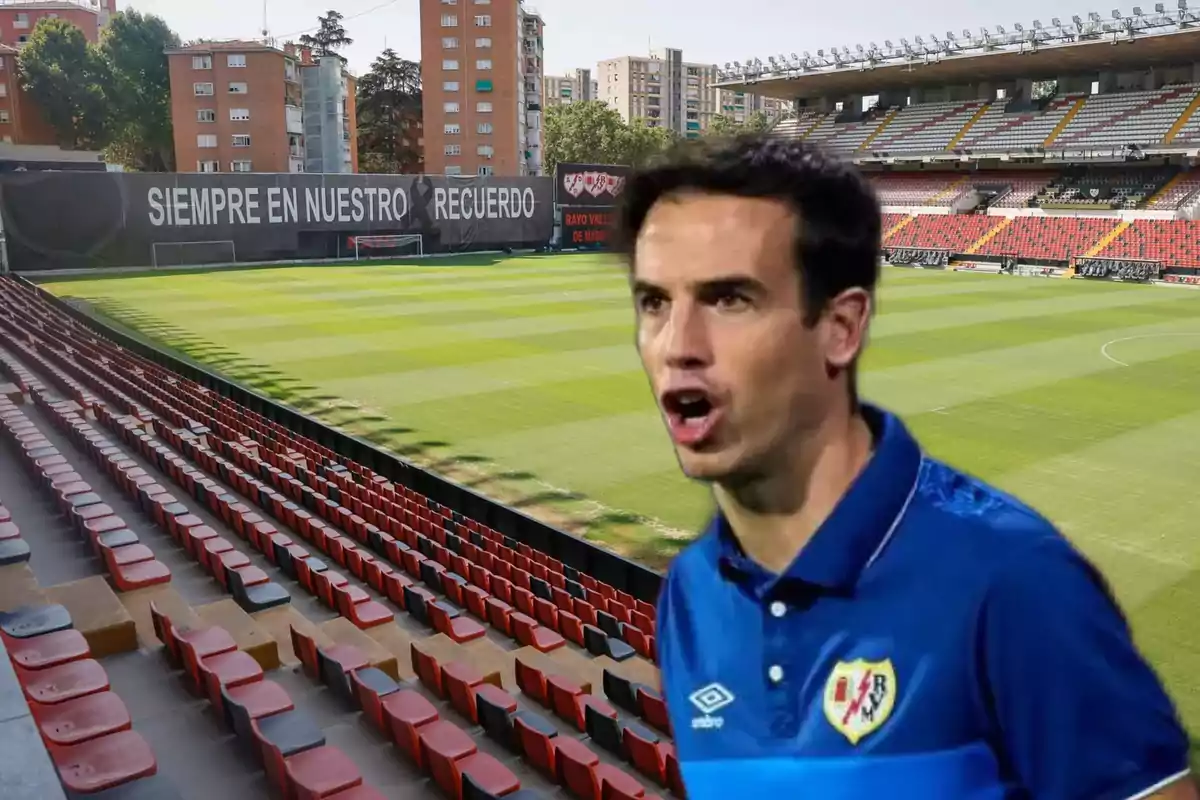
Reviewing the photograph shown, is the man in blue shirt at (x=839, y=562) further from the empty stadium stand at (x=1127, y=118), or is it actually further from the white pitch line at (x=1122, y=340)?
the empty stadium stand at (x=1127, y=118)

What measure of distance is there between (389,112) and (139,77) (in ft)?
54.7

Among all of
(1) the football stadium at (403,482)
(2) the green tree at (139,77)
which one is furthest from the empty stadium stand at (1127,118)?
(2) the green tree at (139,77)

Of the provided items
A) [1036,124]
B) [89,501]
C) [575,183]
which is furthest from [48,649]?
[1036,124]

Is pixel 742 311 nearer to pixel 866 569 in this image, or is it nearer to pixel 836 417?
pixel 836 417

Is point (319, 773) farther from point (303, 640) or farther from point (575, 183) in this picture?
point (575, 183)

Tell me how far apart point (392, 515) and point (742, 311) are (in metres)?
8.50

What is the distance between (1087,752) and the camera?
1170 mm

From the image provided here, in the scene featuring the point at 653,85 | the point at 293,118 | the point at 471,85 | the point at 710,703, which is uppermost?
the point at 653,85

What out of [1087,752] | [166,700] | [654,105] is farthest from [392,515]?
[654,105]

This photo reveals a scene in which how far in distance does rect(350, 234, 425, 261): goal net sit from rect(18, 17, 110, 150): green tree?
3534 centimetres

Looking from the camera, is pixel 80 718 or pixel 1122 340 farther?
pixel 1122 340

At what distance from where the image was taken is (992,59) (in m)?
44.4

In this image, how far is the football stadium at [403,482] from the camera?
487 centimetres

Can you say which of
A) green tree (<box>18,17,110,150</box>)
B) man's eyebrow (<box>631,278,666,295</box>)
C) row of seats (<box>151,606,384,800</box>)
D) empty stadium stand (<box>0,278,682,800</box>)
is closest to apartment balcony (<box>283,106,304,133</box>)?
green tree (<box>18,17,110,150</box>)
